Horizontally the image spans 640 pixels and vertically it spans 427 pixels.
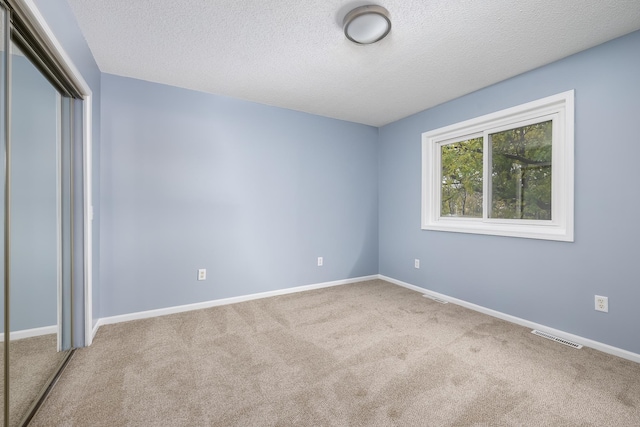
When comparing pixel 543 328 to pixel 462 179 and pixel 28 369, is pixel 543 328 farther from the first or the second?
pixel 28 369

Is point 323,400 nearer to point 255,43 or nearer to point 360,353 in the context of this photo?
point 360,353

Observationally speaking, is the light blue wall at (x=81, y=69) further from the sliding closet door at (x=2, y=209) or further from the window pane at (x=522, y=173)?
the window pane at (x=522, y=173)

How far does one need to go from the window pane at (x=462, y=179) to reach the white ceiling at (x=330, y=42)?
0.67m

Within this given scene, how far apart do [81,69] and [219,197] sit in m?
1.51

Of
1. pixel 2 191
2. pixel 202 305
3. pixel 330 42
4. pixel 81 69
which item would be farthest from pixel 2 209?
pixel 330 42

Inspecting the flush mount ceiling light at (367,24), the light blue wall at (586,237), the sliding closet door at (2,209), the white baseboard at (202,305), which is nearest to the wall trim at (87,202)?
the white baseboard at (202,305)

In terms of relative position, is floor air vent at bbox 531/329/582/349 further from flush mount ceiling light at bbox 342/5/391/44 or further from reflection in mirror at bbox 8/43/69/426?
reflection in mirror at bbox 8/43/69/426

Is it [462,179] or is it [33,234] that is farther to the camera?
[462,179]

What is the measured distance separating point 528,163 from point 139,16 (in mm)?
3423

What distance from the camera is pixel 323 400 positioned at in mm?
1514

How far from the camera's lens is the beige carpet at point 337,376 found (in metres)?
1.41

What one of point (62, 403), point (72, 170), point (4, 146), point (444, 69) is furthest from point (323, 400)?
point (444, 69)

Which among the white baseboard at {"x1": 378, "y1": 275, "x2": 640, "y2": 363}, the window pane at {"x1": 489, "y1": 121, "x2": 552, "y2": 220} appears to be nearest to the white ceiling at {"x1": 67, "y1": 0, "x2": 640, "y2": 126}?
the window pane at {"x1": 489, "y1": 121, "x2": 552, "y2": 220}

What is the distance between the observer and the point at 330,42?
2.07m
